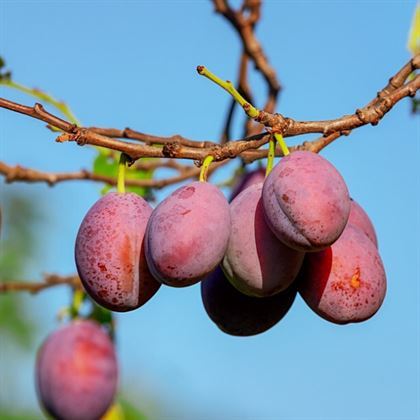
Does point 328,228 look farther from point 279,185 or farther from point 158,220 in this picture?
point 158,220

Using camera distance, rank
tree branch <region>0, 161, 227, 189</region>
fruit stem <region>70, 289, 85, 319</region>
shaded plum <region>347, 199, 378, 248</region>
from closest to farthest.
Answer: shaded plum <region>347, 199, 378, 248</region> → tree branch <region>0, 161, 227, 189</region> → fruit stem <region>70, 289, 85, 319</region>

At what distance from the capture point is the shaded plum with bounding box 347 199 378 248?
1317 mm

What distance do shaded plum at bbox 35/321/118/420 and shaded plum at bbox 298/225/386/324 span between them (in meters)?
0.91

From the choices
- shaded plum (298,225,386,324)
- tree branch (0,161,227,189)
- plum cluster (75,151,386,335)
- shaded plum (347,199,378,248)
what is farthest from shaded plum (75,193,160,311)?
tree branch (0,161,227,189)

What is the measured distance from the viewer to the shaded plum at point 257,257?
44.7 inches

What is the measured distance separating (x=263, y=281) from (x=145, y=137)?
545mm

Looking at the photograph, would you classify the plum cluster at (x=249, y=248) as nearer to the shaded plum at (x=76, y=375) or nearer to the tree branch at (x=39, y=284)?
the shaded plum at (x=76, y=375)

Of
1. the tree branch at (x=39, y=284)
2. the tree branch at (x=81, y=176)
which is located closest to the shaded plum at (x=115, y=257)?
the tree branch at (x=81, y=176)

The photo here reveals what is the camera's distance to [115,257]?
1.16 meters

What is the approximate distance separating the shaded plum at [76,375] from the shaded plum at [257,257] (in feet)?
2.98

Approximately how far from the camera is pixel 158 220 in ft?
3.65

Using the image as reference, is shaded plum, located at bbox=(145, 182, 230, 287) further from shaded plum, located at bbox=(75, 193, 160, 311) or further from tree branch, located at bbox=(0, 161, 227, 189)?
tree branch, located at bbox=(0, 161, 227, 189)

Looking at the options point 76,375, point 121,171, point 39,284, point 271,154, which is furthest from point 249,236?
point 39,284

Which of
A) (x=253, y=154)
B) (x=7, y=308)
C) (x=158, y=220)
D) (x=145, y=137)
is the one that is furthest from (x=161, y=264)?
(x=7, y=308)
